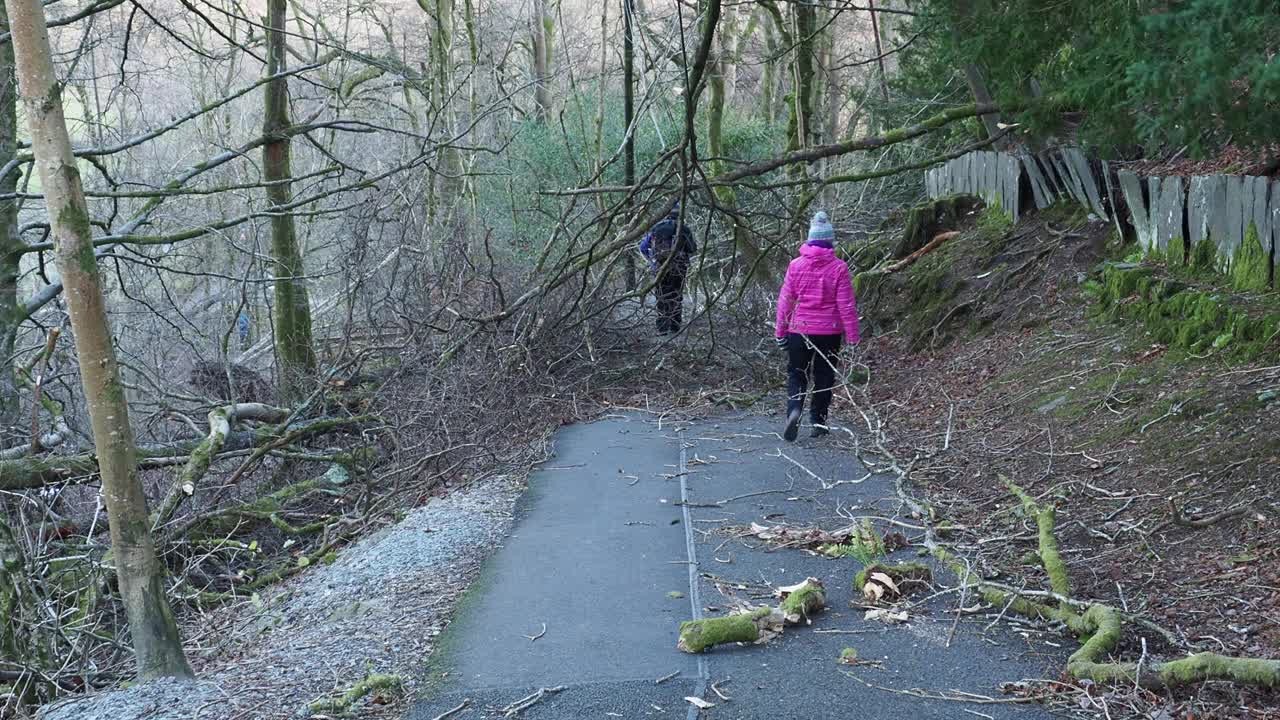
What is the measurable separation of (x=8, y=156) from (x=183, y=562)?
4.37 m

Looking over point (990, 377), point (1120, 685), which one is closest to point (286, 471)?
point (990, 377)

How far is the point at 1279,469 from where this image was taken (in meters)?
5.92

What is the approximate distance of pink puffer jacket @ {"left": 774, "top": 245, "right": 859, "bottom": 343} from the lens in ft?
32.6

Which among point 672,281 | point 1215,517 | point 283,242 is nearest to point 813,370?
point 672,281

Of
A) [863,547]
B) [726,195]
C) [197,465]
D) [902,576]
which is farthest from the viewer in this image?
[726,195]

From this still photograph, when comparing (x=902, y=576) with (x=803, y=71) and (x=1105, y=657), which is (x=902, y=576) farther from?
(x=803, y=71)

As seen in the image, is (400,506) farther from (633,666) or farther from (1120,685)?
(1120,685)

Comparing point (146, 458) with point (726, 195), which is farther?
point (726, 195)

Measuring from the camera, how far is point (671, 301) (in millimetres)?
14312

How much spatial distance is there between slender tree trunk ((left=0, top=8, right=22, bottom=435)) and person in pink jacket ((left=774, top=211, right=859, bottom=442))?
704 cm

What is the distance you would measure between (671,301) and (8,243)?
7.55 m

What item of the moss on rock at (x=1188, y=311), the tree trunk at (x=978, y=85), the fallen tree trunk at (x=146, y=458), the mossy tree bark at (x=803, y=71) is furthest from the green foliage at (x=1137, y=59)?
the mossy tree bark at (x=803, y=71)

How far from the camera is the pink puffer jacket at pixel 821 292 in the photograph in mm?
9938

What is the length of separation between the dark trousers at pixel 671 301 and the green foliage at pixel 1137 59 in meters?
4.98
